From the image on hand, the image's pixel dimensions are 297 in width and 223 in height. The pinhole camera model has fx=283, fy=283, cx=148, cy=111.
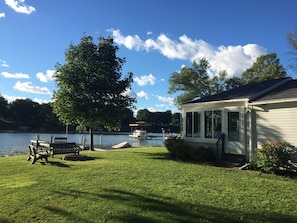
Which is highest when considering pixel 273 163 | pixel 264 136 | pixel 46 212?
pixel 264 136

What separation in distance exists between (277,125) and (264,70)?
82.2ft

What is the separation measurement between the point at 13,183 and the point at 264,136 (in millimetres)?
9216

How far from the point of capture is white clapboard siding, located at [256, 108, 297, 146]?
34.2 ft

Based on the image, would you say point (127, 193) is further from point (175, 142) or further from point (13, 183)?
point (175, 142)

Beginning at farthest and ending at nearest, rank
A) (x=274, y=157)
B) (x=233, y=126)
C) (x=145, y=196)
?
(x=233, y=126) → (x=274, y=157) → (x=145, y=196)

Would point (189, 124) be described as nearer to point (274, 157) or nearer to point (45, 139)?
point (274, 157)

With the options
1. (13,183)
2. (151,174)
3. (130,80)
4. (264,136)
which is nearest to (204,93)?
(130,80)

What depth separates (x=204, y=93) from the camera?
36.8 m

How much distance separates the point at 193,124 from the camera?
15.2 m

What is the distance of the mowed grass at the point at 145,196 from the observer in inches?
209

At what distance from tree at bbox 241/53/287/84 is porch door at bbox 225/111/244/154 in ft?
71.7

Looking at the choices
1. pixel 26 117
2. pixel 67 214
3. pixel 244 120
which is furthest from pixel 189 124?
pixel 26 117

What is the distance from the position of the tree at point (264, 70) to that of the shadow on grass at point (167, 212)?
29.8 m

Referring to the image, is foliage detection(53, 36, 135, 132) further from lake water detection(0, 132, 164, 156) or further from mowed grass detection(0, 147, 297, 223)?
mowed grass detection(0, 147, 297, 223)
